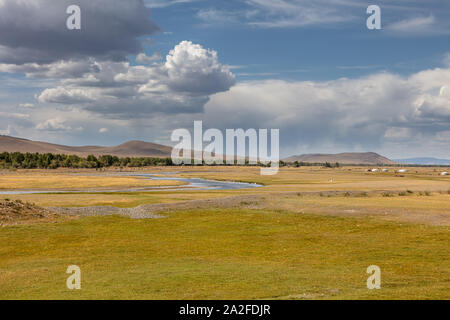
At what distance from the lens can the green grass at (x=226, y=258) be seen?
63.6ft

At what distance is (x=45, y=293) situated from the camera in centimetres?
1938

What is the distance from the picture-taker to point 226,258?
2823 cm

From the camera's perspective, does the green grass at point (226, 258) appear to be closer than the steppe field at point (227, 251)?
Yes

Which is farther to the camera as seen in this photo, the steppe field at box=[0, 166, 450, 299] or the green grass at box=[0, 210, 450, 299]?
the steppe field at box=[0, 166, 450, 299]

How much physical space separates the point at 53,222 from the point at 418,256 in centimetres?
3722

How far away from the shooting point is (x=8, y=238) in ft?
117

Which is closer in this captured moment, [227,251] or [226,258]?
[226,258]

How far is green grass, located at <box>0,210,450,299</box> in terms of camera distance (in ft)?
63.6

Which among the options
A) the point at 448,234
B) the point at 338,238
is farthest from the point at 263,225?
the point at 448,234

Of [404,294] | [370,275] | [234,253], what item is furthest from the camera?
[234,253]
